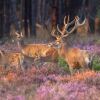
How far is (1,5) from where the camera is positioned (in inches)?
1555

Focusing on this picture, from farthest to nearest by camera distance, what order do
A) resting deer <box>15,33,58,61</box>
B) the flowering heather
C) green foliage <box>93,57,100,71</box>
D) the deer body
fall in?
1. resting deer <box>15,33,58,61</box>
2. green foliage <box>93,57,100,71</box>
3. the deer body
4. the flowering heather

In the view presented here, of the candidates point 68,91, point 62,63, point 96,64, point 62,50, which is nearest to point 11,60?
point 62,50

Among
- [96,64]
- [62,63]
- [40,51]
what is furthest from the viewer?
[40,51]

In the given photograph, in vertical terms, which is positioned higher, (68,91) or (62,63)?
(62,63)

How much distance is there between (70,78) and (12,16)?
18415mm

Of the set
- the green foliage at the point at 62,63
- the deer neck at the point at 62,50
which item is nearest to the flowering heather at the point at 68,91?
the deer neck at the point at 62,50

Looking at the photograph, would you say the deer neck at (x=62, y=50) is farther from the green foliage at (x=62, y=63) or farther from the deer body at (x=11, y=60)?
the deer body at (x=11, y=60)

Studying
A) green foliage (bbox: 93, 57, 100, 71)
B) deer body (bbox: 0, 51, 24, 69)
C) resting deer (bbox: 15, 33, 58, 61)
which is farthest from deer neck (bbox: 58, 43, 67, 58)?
deer body (bbox: 0, 51, 24, 69)

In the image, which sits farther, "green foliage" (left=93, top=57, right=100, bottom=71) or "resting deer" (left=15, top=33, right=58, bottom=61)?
"resting deer" (left=15, top=33, right=58, bottom=61)

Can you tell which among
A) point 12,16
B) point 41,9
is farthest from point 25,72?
point 41,9

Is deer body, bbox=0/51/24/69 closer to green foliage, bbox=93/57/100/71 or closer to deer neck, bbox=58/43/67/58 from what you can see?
deer neck, bbox=58/43/67/58

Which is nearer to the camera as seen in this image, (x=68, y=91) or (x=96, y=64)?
(x=68, y=91)

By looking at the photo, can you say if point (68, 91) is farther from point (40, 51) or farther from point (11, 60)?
point (40, 51)

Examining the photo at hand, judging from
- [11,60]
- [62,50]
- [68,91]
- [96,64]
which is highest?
[62,50]
